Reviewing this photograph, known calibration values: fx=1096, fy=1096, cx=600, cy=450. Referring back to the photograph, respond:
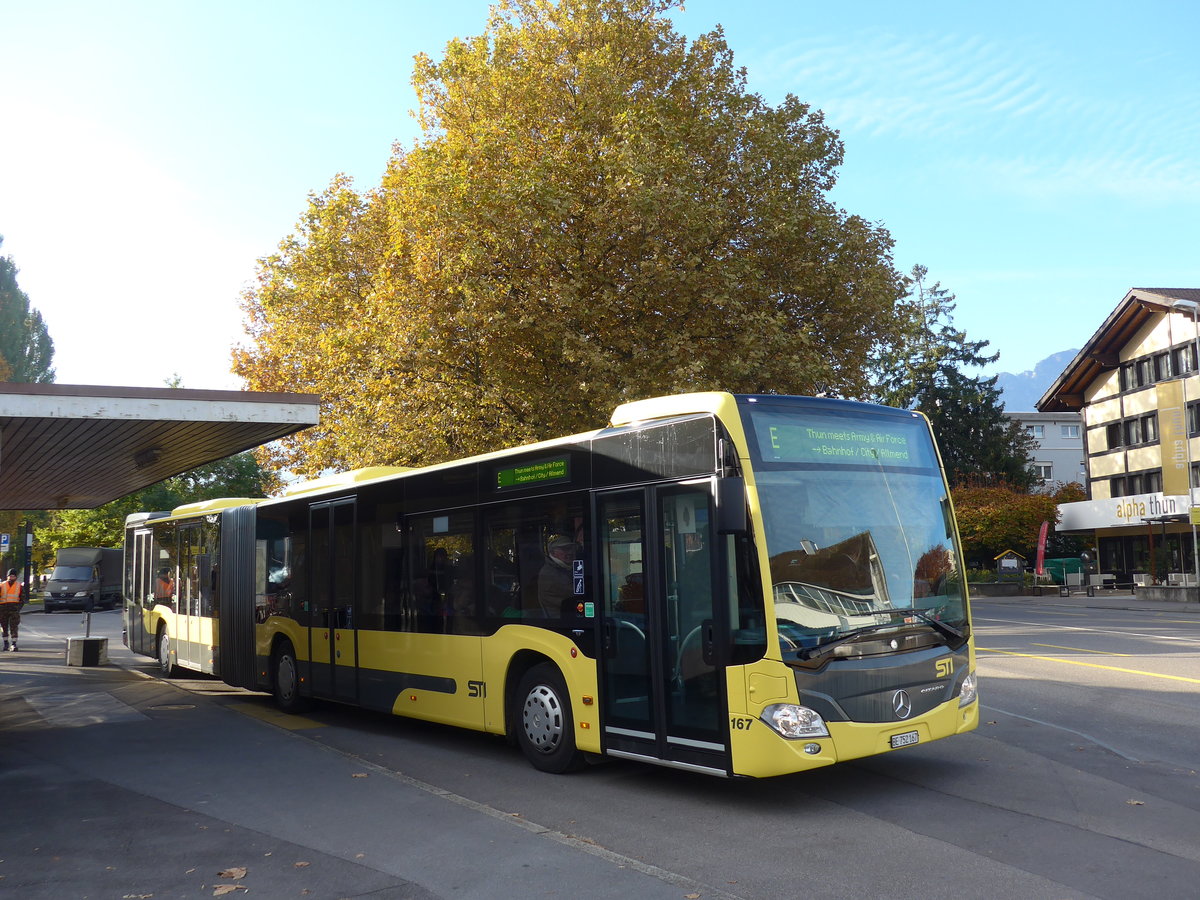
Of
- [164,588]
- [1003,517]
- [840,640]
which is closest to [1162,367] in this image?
[1003,517]

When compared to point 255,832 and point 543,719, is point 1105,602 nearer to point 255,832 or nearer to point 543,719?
point 543,719

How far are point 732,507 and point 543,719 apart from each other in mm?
2999

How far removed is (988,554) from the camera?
56.7m

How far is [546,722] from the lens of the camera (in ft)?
30.2

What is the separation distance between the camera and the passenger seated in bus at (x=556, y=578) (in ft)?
29.9

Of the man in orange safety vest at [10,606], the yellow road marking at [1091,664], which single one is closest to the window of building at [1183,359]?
the yellow road marking at [1091,664]

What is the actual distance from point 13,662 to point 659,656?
57.8ft

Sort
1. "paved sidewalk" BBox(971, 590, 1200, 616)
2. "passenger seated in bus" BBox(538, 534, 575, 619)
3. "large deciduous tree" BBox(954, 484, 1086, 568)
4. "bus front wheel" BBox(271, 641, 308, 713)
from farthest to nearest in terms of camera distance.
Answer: "large deciduous tree" BBox(954, 484, 1086, 568) < "paved sidewalk" BBox(971, 590, 1200, 616) < "bus front wheel" BBox(271, 641, 308, 713) < "passenger seated in bus" BBox(538, 534, 575, 619)

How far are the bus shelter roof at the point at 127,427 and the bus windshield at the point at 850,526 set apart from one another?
636 centimetres

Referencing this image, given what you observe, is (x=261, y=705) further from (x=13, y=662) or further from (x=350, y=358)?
(x=350, y=358)

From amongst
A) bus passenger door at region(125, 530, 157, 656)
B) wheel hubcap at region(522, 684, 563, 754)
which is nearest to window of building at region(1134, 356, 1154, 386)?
bus passenger door at region(125, 530, 157, 656)

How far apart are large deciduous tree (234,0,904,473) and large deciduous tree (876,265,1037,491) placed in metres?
40.8

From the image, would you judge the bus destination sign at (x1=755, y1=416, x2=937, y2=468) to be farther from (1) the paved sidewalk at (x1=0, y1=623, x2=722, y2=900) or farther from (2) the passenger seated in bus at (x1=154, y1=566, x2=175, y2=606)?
(2) the passenger seated in bus at (x1=154, y1=566, x2=175, y2=606)

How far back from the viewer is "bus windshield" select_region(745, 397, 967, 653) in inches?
297
